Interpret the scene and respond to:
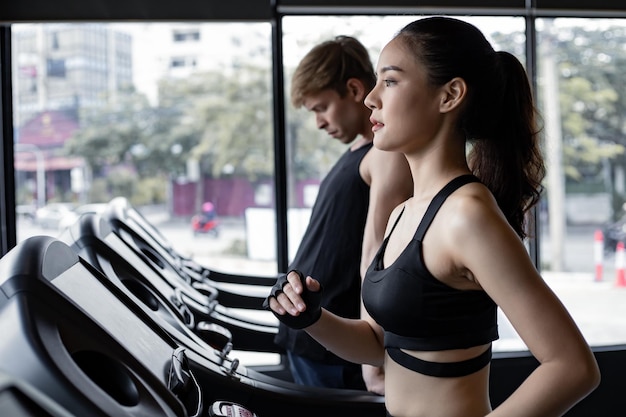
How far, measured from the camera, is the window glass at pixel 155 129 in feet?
14.5

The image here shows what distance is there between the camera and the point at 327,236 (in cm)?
218

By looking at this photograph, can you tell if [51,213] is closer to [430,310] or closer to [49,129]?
[49,129]

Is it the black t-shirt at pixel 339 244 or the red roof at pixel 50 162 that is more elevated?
the red roof at pixel 50 162

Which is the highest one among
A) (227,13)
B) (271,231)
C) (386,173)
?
(227,13)

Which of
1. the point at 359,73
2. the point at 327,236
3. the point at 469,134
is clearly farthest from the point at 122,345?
the point at 359,73

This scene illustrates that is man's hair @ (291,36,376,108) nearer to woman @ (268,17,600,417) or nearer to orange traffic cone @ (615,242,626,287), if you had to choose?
woman @ (268,17,600,417)

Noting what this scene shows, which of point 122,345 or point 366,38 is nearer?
point 122,345

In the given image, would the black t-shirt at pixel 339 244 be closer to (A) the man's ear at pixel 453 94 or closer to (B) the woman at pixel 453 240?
(B) the woman at pixel 453 240

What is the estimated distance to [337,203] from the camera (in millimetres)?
2148

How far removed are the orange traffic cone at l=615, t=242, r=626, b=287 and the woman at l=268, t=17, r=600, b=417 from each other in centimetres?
366

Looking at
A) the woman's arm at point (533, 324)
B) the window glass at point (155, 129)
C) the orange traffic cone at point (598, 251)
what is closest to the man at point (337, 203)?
the woman's arm at point (533, 324)

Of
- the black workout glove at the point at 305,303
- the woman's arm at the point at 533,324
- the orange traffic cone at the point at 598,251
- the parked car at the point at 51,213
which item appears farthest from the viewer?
the orange traffic cone at the point at 598,251

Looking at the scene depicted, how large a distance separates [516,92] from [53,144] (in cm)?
359

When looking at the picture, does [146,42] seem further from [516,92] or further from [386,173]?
[516,92]
